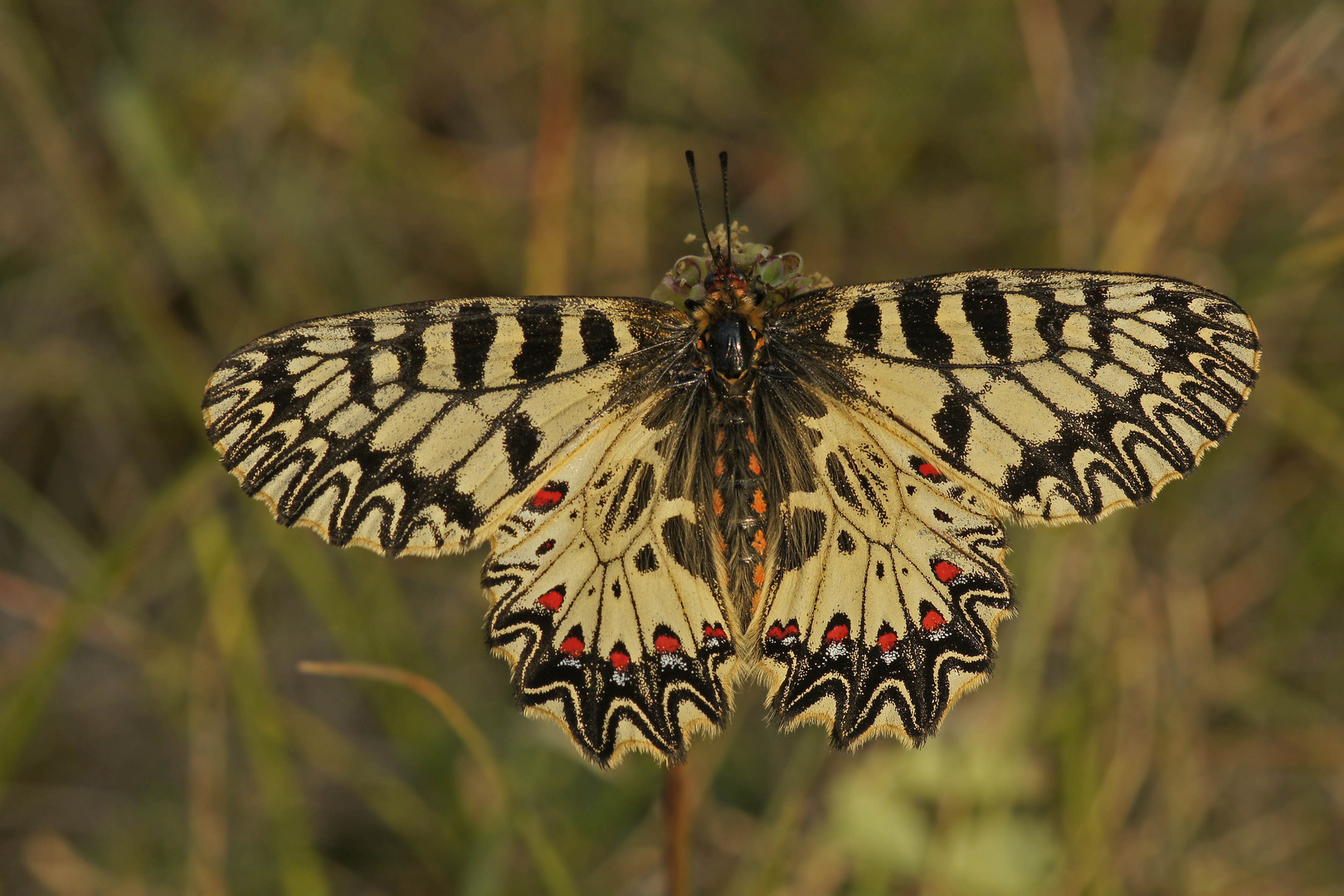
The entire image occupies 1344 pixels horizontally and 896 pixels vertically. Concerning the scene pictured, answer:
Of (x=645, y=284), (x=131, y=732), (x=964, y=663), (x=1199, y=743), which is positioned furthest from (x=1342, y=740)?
(x=131, y=732)

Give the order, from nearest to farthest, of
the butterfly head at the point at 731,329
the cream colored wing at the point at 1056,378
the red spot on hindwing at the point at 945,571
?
the cream colored wing at the point at 1056,378 → the red spot on hindwing at the point at 945,571 → the butterfly head at the point at 731,329

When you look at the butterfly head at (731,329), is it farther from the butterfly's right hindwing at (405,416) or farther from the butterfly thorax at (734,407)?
the butterfly's right hindwing at (405,416)

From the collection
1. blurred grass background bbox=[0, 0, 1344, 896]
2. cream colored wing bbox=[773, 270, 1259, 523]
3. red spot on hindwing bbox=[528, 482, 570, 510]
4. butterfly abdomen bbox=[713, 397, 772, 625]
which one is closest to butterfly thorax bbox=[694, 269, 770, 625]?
butterfly abdomen bbox=[713, 397, 772, 625]

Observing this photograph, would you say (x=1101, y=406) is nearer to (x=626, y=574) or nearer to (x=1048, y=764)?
(x=626, y=574)

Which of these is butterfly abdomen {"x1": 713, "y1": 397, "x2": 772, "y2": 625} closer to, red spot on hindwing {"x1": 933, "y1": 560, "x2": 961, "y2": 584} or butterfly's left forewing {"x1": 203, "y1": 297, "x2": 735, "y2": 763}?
butterfly's left forewing {"x1": 203, "y1": 297, "x2": 735, "y2": 763}

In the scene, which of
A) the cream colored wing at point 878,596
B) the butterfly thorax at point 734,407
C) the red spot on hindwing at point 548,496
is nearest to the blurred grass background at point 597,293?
the cream colored wing at point 878,596

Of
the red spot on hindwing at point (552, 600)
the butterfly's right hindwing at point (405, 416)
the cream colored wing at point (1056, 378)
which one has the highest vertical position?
the cream colored wing at point (1056, 378)

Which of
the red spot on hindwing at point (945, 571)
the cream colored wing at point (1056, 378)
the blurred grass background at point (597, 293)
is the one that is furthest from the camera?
the blurred grass background at point (597, 293)
